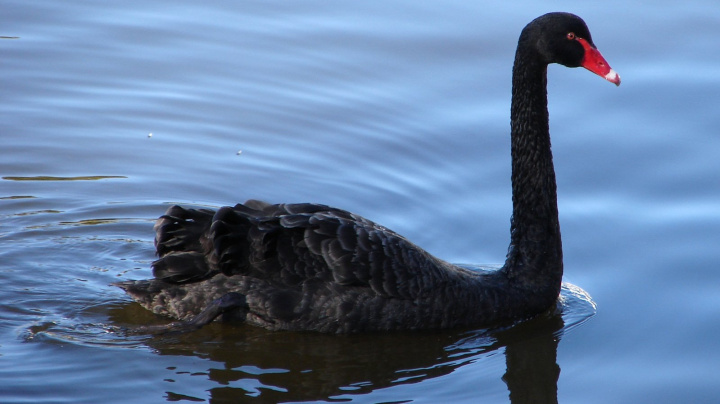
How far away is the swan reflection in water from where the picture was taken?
646 centimetres

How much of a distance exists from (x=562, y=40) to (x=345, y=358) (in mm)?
2613

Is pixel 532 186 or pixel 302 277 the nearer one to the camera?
pixel 302 277

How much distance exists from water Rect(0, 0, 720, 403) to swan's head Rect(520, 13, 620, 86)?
1452 mm

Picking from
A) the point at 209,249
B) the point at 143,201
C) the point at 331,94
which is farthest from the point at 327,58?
the point at 209,249

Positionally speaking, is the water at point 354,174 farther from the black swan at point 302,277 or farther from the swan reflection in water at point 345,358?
the black swan at point 302,277

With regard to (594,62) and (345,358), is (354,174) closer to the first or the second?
(594,62)

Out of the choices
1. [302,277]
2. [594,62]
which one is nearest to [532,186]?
[594,62]

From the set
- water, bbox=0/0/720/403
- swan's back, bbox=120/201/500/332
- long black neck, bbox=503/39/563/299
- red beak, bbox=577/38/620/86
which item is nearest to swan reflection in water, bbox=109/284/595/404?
water, bbox=0/0/720/403

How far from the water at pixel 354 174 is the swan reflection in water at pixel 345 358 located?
0.02 metres

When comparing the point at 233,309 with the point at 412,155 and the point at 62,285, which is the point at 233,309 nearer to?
the point at 62,285

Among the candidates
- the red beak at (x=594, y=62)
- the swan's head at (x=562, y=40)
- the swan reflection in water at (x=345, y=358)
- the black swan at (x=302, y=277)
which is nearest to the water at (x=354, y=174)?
the swan reflection in water at (x=345, y=358)

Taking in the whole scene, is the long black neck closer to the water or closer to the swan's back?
the water

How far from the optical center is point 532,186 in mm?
7770

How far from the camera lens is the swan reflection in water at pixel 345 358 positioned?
6.46m
